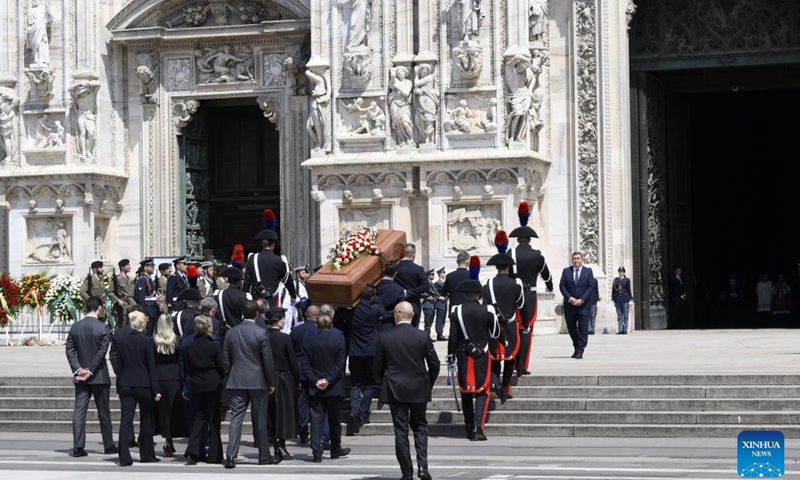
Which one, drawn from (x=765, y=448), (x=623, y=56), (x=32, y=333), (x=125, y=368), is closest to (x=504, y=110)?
(x=623, y=56)

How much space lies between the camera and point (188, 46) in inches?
1272

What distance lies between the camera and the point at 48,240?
31781mm

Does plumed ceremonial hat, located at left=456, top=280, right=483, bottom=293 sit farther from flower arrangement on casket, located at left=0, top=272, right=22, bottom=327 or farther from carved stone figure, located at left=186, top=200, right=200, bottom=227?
carved stone figure, located at left=186, top=200, right=200, bottom=227

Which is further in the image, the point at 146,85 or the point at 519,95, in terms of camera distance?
the point at 146,85

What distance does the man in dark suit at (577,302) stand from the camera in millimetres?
22500

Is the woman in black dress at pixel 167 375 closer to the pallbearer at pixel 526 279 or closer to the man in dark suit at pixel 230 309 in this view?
the man in dark suit at pixel 230 309

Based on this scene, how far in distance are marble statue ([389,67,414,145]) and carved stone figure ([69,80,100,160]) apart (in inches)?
255

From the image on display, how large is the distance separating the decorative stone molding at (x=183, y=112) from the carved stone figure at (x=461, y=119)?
6.09 metres

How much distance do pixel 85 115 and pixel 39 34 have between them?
6.41ft

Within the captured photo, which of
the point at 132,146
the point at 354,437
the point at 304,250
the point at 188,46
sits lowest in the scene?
the point at 354,437

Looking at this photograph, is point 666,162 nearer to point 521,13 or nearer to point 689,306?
point 689,306

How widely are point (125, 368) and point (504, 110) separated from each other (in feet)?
42.4

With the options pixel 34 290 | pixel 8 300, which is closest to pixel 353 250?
pixel 34 290

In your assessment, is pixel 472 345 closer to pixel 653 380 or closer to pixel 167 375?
pixel 653 380
